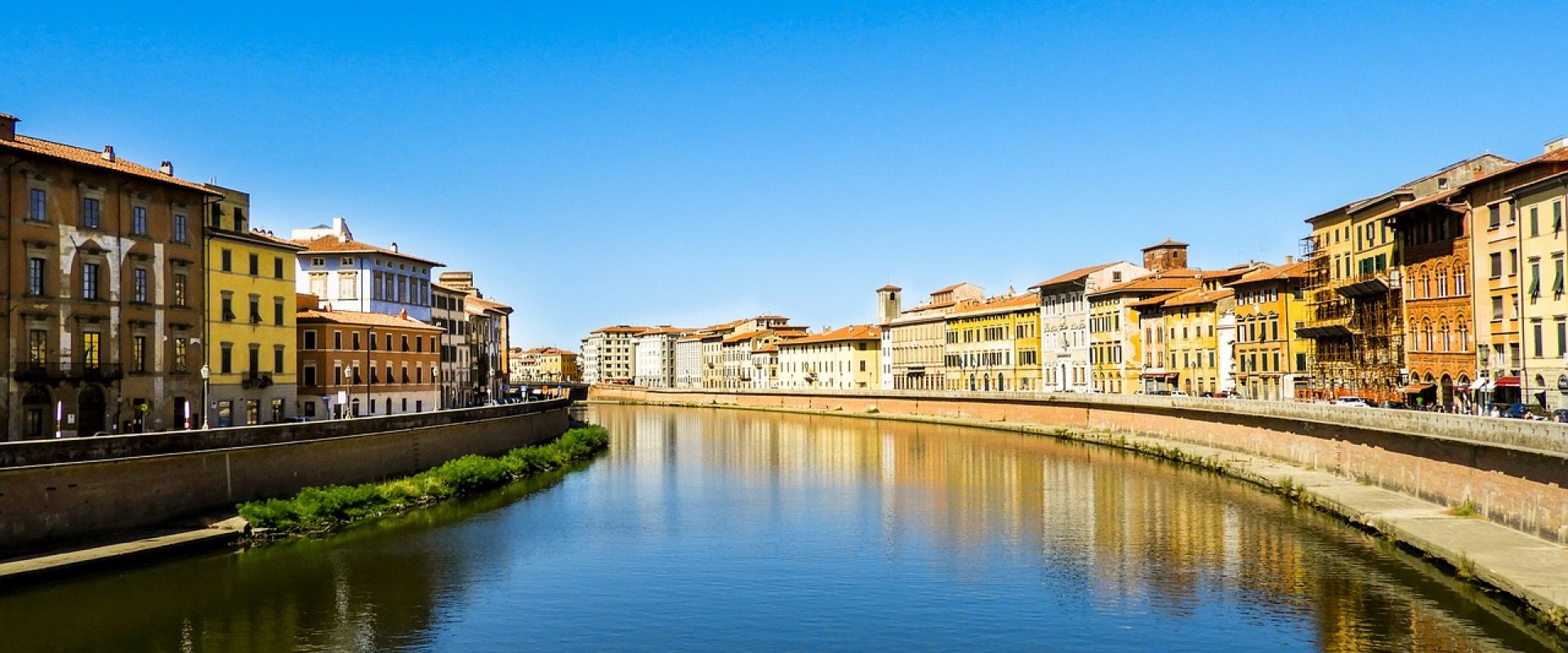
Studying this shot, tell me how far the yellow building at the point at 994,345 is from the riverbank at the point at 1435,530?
48.6 metres

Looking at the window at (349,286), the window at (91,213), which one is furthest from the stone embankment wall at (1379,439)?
the window at (349,286)

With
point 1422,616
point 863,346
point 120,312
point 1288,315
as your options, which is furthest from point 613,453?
point 863,346

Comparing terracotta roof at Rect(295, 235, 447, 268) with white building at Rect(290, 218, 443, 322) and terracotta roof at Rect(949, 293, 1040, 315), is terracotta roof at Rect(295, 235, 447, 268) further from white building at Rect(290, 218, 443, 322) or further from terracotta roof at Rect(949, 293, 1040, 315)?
terracotta roof at Rect(949, 293, 1040, 315)

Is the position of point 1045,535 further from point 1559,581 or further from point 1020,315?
point 1020,315

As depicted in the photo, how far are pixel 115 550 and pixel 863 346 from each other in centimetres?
11655

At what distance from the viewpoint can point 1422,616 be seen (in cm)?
2672

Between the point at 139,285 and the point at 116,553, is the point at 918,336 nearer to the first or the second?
the point at 139,285

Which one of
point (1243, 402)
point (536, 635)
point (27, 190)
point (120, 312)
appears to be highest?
point (27, 190)

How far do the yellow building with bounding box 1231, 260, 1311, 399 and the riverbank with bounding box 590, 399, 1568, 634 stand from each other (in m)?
12.5

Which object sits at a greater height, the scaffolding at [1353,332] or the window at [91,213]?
the window at [91,213]

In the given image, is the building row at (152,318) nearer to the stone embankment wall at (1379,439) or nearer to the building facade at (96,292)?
the building facade at (96,292)

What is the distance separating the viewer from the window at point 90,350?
138 feet

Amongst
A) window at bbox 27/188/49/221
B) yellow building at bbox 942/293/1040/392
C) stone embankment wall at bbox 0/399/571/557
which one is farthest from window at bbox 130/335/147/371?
yellow building at bbox 942/293/1040/392

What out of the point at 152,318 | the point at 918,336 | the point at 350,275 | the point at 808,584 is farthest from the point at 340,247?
the point at 918,336
